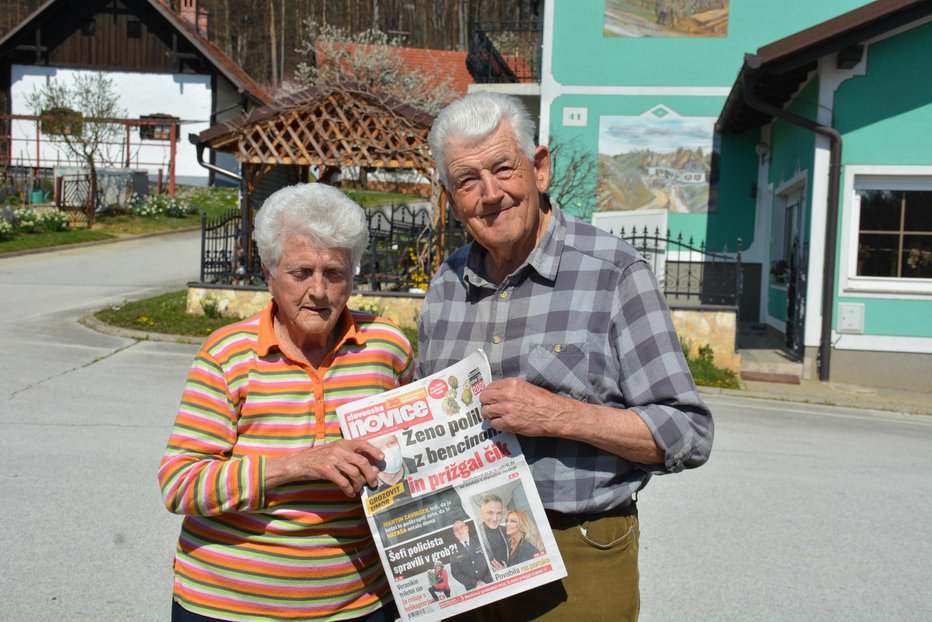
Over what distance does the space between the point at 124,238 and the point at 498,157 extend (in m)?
24.6

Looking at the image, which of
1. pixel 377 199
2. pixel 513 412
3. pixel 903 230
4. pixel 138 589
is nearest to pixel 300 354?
pixel 513 412

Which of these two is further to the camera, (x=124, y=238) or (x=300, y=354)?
(x=124, y=238)

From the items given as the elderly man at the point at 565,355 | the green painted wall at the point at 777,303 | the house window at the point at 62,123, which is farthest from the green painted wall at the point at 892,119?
the house window at the point at 62,123

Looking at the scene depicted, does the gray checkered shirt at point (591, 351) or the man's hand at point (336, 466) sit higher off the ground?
the gray checkered shirt at point (591, 351)

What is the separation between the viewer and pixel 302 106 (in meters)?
13.3

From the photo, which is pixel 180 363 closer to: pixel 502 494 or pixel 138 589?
pixel 138 589

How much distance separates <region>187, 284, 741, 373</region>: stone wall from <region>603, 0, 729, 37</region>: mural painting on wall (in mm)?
6202

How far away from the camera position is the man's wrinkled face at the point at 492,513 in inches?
81.8

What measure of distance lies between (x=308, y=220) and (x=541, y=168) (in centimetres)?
64

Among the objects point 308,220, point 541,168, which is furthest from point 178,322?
point 541,168

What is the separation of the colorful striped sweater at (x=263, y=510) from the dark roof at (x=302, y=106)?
36.0ft

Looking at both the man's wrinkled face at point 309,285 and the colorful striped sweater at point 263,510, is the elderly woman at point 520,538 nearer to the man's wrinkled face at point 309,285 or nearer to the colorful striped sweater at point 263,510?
the colorful striped sweater at point 263,510

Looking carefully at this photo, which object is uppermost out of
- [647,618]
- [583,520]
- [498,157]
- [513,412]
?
[498,157]

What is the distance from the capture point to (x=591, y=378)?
6.98 feet
